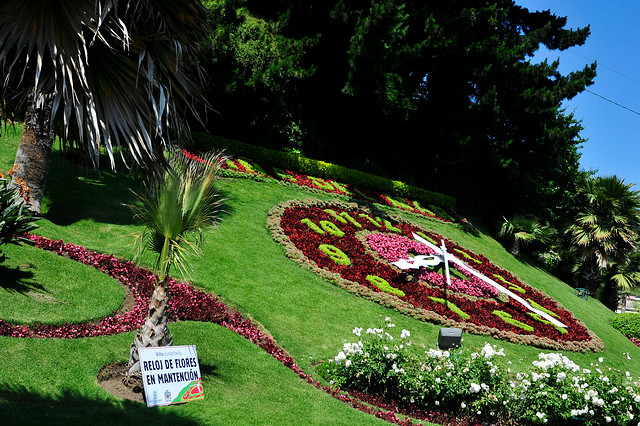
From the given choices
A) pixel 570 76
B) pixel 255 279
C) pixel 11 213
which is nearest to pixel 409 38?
pixel 570 76

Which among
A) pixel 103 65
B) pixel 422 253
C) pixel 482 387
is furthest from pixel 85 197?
pixel 482 387

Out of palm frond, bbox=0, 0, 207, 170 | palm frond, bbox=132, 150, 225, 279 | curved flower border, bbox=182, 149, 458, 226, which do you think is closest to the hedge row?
curved flower border, bbox=182, 149, 458, 226

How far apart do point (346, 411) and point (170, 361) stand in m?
2.51

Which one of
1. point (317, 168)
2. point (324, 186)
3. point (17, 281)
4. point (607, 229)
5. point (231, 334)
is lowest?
point (17, 281)

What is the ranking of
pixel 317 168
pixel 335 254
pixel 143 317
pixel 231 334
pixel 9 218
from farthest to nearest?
pixel 317 168, pixel 335 254, pixel 231 334, pixel 143 317, pixel 9 218

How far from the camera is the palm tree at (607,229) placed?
22.4 metres

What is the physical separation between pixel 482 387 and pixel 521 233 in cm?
1643

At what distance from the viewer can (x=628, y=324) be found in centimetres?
1852

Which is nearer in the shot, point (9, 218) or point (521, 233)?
point (9, 218)

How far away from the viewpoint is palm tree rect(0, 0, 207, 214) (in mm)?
4137

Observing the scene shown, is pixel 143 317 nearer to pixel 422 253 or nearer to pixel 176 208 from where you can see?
pixel 176 208

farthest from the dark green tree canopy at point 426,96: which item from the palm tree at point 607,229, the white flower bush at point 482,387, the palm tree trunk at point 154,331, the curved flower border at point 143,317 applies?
the palm tree trunk at point 154,331

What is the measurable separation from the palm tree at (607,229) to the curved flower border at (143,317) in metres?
18.1

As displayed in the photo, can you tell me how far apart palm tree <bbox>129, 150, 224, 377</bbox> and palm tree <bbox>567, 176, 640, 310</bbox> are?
21168 mm
